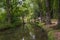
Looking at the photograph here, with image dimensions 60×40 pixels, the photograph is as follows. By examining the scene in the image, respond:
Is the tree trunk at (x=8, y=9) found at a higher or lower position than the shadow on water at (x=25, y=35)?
higher

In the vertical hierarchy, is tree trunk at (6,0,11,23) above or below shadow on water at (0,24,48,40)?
above

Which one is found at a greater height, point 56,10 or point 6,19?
point 56,10

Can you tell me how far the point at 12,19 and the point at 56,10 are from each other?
1642cm

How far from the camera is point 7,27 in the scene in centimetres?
2964

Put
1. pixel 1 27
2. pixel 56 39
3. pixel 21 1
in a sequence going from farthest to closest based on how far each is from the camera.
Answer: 1. pixel 21 1
2. pixel 1 27
3. pixel 56 39

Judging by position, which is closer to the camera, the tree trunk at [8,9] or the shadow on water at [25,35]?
the shadow on water at [25,35]

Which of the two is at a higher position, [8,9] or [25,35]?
[8,9]

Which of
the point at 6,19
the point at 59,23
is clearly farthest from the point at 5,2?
the point at 59,23

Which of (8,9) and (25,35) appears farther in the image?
(8,9)

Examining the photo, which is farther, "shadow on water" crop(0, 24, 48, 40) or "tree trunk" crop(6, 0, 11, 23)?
"tree trunk" crop(6, 0, 11, 23)

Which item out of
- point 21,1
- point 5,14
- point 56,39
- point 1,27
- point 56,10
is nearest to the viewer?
point 56,39

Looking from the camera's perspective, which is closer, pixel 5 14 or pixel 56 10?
Result: pixel 56 10

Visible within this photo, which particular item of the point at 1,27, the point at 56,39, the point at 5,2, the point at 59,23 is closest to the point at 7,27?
the point at 1,27

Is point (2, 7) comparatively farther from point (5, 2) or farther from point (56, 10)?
point (56, 10)
